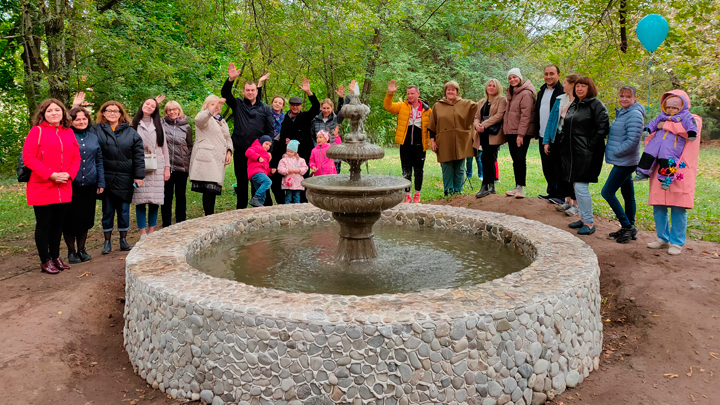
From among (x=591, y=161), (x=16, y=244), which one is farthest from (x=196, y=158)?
(x=591, y=161)

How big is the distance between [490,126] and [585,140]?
6.31 feet

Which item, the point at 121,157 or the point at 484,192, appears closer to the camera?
the point at 121,157

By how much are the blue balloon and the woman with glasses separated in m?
7.04

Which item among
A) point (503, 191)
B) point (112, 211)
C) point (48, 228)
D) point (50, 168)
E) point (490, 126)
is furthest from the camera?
point (503, 191)

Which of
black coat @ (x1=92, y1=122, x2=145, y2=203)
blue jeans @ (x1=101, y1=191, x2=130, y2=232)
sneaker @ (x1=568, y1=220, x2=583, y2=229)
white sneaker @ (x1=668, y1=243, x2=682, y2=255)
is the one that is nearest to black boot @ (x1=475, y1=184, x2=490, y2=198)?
sneaker @ (x1=568, y1=220, x2=583, y2=229)

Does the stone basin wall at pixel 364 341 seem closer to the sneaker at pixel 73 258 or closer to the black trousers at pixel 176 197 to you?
the sneaker at pixel 73 258

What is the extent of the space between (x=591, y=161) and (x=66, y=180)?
250 inches

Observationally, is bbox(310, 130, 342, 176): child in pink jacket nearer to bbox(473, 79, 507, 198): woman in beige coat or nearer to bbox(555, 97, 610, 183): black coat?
bbox(473, 79, 507, 198): woman in beige coat

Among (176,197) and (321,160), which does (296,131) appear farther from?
(176,197)

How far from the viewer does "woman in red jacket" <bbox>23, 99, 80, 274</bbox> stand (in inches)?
199

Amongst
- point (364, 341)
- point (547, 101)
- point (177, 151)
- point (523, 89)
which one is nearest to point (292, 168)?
point (177, 151)

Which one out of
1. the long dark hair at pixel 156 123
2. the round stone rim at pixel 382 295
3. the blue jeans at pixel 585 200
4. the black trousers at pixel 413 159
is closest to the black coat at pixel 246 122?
the long dark hair at pixel 156 123

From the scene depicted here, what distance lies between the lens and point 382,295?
11.8 feet

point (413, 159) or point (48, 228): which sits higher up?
point (413, 159)
